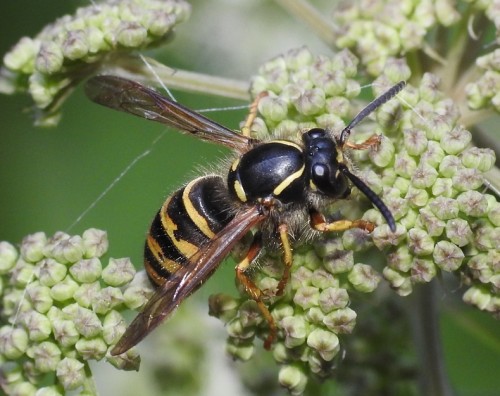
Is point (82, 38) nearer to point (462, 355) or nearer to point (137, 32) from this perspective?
point (137, 32)

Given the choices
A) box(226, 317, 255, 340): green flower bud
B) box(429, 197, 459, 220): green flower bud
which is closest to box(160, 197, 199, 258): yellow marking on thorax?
box(226, 317, 255, 340): green flower bud

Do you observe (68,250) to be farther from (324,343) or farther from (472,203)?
(472,203)

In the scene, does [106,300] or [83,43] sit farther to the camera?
[83,43]

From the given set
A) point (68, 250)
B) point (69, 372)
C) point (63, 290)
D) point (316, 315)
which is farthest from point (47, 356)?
point (316, 315)

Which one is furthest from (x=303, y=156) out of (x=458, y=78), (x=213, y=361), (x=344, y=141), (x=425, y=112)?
(x=213, y=361)

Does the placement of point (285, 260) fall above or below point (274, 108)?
below

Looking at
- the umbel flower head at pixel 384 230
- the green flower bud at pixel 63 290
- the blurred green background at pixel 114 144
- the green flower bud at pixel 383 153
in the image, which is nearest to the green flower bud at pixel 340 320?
the umbel flower head at pixel 384 230

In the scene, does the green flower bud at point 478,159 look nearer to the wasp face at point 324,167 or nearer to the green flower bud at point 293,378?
the wasp face at point 324,167
